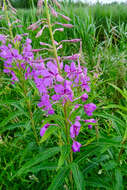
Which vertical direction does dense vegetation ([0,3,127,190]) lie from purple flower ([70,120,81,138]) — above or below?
below

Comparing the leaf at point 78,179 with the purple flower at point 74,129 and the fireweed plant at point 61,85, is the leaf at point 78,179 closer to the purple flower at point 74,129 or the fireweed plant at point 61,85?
the fireweed plant at point 61,85

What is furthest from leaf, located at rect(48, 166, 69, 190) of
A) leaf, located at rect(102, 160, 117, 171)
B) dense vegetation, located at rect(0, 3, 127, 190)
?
leaf, located at rect(102, 160, 117, 171)

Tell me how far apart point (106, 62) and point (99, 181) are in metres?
2.30

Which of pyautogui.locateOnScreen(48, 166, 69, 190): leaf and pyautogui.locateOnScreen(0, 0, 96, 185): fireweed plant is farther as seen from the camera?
pyautogui.locateOnScreen(48, 166, 69, 190): leaf

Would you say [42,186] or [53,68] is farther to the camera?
[42,186]

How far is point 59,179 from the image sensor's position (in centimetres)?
124

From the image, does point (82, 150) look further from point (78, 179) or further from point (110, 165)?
point (78, 179)

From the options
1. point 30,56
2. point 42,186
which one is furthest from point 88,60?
point 42,186

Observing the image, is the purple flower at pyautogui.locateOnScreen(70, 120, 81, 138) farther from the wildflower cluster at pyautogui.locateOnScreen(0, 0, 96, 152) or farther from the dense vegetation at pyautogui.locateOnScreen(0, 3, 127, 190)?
the dense vegetation at pyautogui.locateOnScreen(0, 3, 127, 190)

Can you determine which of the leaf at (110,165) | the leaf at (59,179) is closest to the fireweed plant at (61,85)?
the leaf at (59,179)

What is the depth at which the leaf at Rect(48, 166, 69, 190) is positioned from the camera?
47.6 inches

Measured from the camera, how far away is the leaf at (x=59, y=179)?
1.21 metres

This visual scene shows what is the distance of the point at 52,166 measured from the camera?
1372 millimetres

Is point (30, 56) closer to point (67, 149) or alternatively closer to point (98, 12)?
Answer: point (67, 149)
